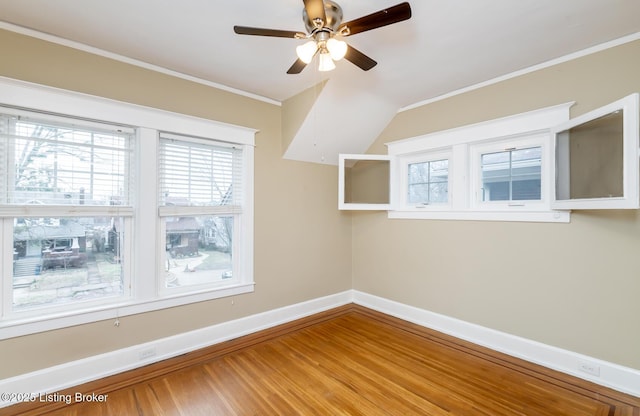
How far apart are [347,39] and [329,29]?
2.03ft

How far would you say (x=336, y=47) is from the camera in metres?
1.74

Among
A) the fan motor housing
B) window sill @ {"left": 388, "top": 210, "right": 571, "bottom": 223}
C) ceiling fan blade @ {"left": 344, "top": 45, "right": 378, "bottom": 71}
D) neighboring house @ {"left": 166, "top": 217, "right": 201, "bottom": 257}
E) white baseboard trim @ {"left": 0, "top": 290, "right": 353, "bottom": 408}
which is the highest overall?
the fan motor housing

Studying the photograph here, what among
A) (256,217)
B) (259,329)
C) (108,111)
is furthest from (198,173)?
(259,329)

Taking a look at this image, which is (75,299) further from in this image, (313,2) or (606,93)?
(606,93)

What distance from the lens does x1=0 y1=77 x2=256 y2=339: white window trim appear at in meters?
2.06

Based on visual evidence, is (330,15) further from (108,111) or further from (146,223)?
(146,223)

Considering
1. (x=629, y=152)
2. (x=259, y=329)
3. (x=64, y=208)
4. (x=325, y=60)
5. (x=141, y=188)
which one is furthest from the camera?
(x=259, y=329)

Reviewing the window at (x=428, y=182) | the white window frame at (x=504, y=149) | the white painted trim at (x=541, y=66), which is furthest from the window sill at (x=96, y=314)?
the white painted trim at (x=541, y=66)

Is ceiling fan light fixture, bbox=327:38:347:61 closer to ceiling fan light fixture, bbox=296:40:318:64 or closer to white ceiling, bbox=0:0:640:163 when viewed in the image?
ceiling fan light fixture, bbox=296:40:318:64

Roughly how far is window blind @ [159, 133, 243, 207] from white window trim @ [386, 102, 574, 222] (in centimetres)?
195

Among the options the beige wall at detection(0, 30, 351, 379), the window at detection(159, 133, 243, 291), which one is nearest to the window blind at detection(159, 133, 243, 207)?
the window at detection(159, 133, 243, 291)

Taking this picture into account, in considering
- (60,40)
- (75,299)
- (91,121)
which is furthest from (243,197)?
(60,40)

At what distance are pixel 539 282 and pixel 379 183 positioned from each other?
1.98 m

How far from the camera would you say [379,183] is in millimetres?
3818
